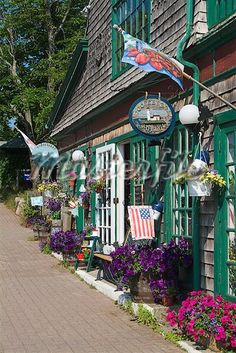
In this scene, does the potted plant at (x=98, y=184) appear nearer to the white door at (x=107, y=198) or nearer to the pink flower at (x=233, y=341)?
the white door at (x=107, y=198)

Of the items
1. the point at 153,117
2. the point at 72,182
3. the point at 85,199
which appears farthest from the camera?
the point at 72,182

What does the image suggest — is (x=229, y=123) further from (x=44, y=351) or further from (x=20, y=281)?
(x=20, y=281)

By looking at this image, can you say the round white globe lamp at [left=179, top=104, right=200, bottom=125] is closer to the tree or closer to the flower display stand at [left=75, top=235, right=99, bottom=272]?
the flower display stand at [left=75, top=235, right=99, bottom=272]

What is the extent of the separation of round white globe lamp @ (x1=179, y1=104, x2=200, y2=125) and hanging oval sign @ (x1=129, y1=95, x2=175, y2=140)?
2.33 feet

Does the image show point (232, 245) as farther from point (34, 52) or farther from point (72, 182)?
point (34, 52)

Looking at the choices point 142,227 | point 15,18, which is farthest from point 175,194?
point 15,18

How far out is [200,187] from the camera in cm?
667

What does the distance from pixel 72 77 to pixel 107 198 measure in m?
4.45

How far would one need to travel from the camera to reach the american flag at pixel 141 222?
26.8 ft

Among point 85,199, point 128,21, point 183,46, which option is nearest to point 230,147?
point 183,46

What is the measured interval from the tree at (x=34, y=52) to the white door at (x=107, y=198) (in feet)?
51.5

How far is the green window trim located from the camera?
672 cm

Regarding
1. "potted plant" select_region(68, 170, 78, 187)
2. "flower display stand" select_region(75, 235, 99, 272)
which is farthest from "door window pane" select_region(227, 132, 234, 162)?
"potted plant" select_region(68, 170, 78, 187)

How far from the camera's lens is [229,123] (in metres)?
6.53
